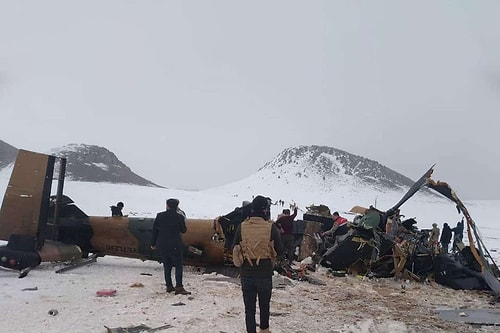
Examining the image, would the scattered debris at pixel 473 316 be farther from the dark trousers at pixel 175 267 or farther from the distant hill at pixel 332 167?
the distant hill at pixel 332 167

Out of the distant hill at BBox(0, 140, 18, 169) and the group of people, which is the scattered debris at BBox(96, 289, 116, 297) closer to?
the group of people

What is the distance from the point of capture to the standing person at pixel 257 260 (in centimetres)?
557

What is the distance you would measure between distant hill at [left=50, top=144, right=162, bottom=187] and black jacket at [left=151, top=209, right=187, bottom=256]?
6422 centimetres

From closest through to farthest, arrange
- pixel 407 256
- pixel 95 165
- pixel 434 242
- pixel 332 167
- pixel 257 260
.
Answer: pixel 257 260 → pixel 407 256 → pixel 434 242 → pixel 332 167 → pixel 95 165

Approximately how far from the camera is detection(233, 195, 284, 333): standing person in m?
5.57

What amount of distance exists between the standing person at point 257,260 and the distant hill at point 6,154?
7744 centimetres

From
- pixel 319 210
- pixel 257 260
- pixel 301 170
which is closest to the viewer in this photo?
pixel 257 260

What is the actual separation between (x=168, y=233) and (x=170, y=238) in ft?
0.33

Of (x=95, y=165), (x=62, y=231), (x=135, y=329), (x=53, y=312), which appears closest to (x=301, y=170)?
(x=95, y=165)

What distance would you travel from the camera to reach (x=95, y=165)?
85.9 meters

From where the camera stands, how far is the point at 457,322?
7746mm

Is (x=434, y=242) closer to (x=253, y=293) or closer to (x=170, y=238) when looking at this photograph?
(x=170, y=238)

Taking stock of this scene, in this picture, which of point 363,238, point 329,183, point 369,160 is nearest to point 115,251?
point 363,238

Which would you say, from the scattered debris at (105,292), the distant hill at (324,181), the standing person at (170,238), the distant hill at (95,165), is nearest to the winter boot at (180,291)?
the standing person at (170,238)
